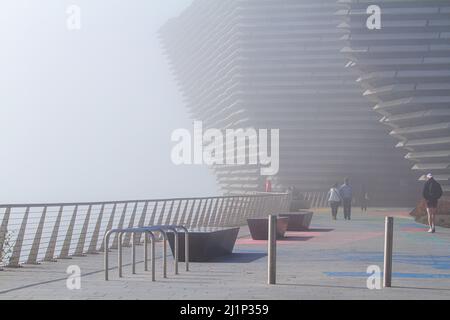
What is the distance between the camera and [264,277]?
11828 millimetres

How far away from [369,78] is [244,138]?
32410 mm

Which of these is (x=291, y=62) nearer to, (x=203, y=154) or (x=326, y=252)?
(x=203, y=154)

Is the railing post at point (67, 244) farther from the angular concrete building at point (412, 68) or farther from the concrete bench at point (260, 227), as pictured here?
the angular concrete building at point (412, 68)

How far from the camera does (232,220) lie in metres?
31.1

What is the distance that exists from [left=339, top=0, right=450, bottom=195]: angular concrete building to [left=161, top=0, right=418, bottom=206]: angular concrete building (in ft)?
39.8

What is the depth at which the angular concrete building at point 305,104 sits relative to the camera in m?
79.6

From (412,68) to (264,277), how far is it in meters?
54.9

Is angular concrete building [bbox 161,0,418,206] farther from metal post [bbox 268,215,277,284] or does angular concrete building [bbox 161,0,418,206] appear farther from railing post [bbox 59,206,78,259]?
metal post [bbox 268,215,277,284]

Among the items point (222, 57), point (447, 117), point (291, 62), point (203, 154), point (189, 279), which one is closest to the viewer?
point (189, 279)

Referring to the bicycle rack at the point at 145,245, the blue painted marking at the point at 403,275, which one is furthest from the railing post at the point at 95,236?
the blue painted marking at the point at 403,275

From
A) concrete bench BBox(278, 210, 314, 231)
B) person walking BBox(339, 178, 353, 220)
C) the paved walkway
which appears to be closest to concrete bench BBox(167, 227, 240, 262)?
the paved walkway

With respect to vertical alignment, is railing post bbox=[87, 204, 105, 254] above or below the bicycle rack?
below

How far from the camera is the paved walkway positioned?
32.3 feet
